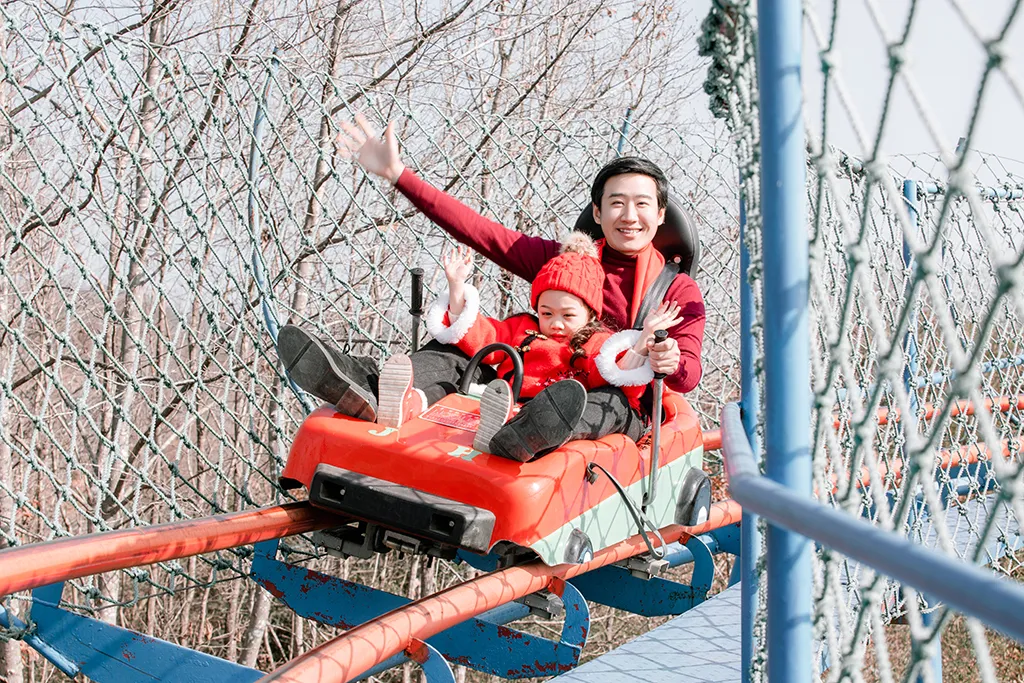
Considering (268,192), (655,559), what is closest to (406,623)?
(655,559)

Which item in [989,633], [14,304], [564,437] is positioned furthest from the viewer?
[989,633]

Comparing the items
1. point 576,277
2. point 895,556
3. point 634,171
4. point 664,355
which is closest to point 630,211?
point 634,171

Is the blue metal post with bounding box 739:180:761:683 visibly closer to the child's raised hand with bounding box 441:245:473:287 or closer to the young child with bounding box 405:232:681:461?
the young child with bounding box 405:232:681:461

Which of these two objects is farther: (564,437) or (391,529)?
(391,529)

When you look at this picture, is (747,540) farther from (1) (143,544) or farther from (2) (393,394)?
(1) (143,544)

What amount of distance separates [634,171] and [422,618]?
1231mm

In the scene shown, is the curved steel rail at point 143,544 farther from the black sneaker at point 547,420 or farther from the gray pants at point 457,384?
the black sneaker at point 547,420

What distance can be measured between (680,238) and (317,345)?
3.20 feet

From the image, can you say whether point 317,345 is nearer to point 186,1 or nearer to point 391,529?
point 391,529

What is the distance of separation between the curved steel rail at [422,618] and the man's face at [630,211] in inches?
27.8

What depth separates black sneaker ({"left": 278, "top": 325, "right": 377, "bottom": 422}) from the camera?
208 cm

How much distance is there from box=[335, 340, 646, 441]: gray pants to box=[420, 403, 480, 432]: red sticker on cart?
11cm

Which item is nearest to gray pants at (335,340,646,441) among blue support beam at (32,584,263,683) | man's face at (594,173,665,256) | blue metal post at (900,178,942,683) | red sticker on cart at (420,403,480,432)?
red sticker on cart at (420,403,480,432)

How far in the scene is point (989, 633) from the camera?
756cm
